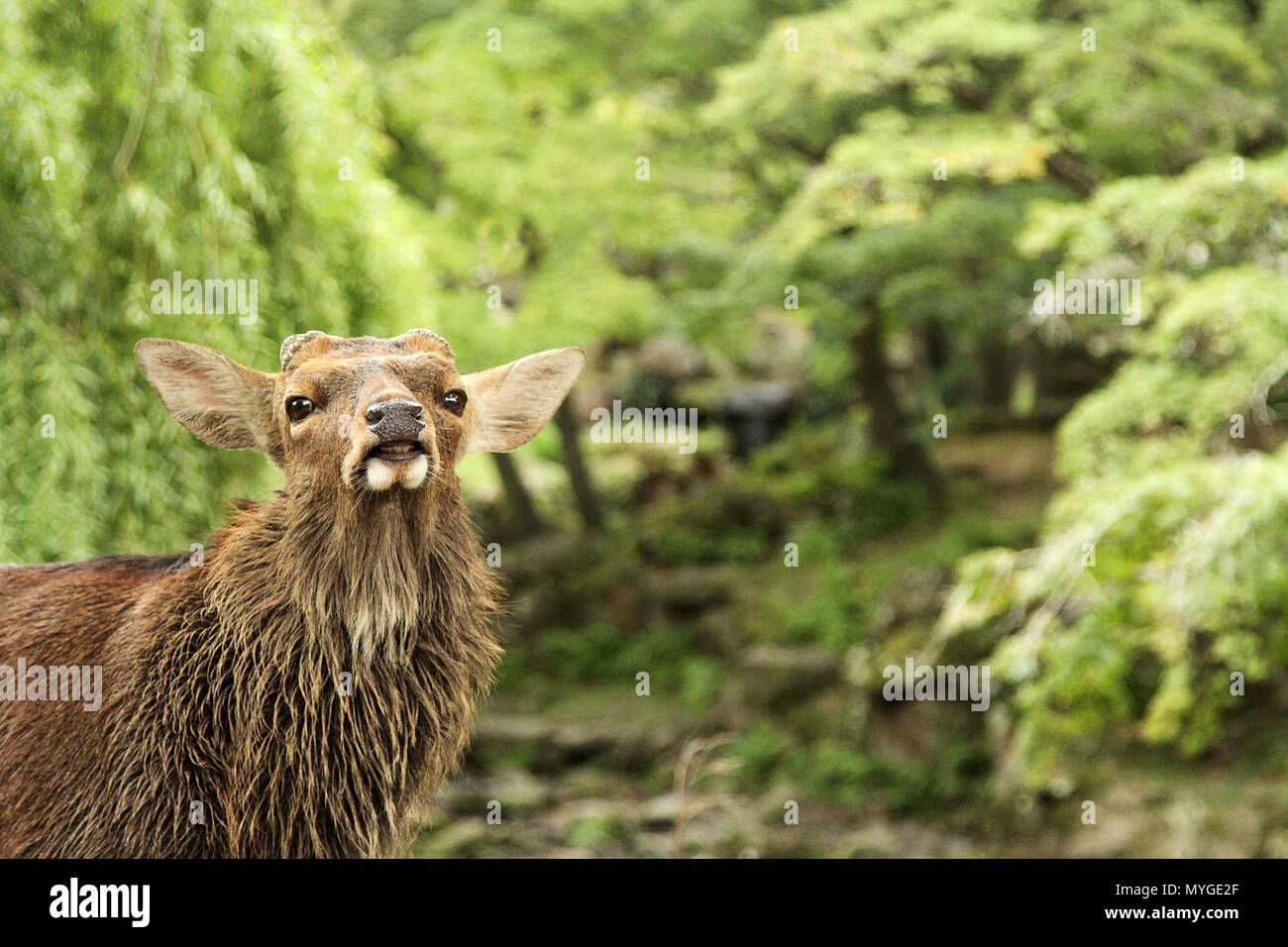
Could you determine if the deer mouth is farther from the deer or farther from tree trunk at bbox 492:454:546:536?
tree trunk at bbox 492:454:546:536

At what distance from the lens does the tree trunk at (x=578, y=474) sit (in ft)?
51.3

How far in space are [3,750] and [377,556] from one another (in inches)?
33.0

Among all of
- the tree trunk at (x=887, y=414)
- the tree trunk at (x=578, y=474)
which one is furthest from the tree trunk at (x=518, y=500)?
the tree trunk at (x=887, y=414)

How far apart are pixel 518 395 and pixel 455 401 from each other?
0.20 meters

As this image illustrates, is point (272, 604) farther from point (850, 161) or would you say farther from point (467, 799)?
point (467, 799)

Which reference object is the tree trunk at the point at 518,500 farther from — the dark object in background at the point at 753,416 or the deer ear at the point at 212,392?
the deer ear at the point at 212,392

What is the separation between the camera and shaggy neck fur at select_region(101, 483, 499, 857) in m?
2.33

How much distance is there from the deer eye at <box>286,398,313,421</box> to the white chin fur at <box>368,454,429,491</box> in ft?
0.77

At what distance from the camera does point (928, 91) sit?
1085 cm

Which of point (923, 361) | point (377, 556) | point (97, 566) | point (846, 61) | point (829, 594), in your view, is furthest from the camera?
point (923, 361)

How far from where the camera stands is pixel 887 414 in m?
16.1

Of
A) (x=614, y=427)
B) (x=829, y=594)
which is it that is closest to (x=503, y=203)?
(x=829, y=594)

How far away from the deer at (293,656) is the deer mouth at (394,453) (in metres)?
0.07
